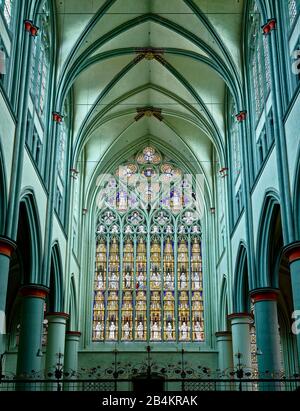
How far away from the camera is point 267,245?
23203 mm

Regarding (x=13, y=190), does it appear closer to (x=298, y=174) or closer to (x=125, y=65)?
(x=298, y=174)

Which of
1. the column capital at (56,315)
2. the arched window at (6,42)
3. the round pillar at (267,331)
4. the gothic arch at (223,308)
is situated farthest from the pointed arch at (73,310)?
the arched window at (6,42)

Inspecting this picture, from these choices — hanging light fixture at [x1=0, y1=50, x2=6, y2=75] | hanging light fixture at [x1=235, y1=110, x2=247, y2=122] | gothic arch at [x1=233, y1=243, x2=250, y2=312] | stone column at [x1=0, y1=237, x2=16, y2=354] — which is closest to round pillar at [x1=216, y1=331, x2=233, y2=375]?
gothic arch at [x1=233, y1=243, x2=250, y2=312]

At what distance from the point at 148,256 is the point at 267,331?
14.8 meters

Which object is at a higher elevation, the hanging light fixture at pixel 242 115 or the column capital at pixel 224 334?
the hanging light fixture at pixel 242 115

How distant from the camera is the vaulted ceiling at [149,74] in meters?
27.0

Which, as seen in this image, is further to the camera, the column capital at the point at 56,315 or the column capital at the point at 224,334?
the column capital at the point at 224,334

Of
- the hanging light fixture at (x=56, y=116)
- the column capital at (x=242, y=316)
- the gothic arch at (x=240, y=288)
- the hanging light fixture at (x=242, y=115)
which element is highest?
the hanging light fixture at (x=242, y=115)

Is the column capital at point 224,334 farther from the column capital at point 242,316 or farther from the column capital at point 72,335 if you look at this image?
the column capital at point 72,335

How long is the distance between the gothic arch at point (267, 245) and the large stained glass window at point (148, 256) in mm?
12161

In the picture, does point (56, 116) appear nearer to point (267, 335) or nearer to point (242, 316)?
point (242, 316)

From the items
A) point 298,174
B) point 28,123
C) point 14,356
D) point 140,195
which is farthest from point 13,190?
point 140,195

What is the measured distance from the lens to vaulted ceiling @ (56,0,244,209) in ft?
88.6

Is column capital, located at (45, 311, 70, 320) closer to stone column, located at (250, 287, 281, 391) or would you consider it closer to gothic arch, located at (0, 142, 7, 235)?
stone column, located at (250, 287, 281, 391)
